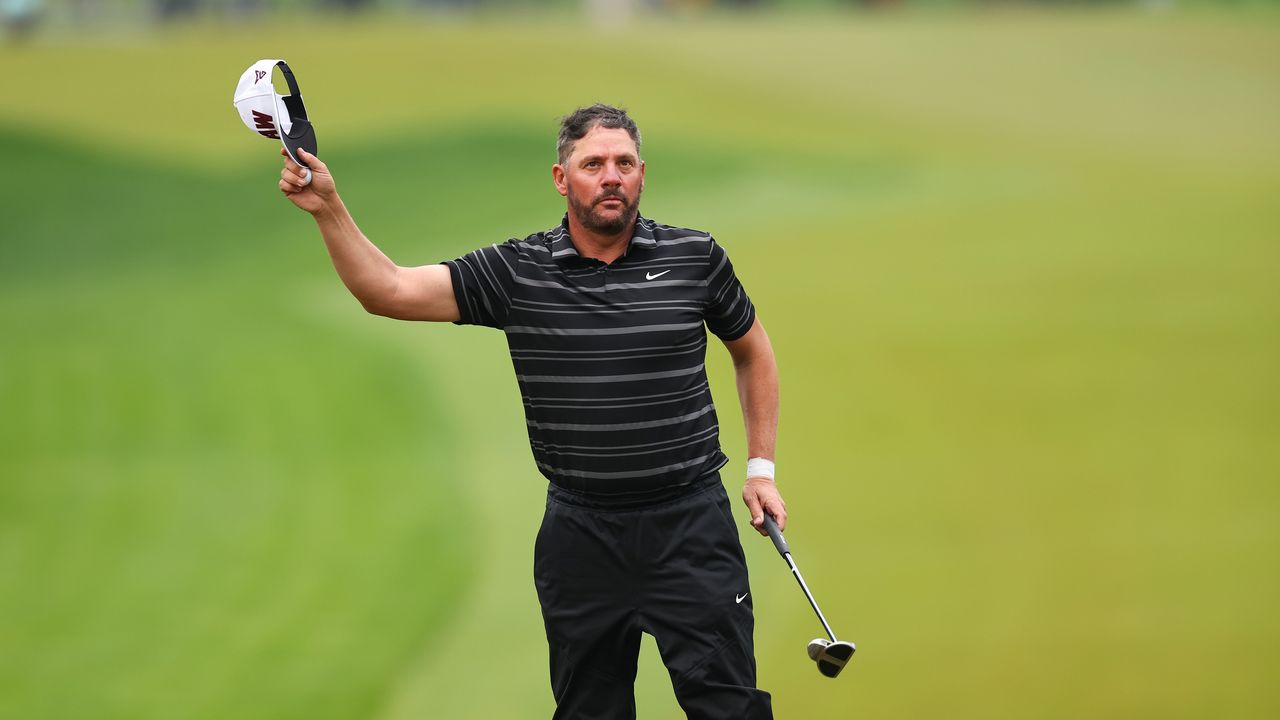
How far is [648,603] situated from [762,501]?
527 mm

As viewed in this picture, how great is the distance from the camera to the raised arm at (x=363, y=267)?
3.82 metres

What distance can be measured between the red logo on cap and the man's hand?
1624 millimetres

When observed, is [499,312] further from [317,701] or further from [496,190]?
[496,190]

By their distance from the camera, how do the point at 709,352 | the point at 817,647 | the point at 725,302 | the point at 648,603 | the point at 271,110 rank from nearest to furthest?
the point at 271,110
the point at 648,603
the point at 725,302
the point at 817,647
the point at 709,352

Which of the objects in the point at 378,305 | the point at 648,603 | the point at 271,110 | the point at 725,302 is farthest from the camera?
the point at 725,302

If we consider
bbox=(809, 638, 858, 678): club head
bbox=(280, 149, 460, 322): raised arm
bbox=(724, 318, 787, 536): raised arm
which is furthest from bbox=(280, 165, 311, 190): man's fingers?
bbox=(809, 638, 858, 678): club head

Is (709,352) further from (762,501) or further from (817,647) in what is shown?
(817,647)

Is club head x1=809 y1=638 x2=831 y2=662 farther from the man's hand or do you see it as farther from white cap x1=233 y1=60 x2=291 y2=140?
white cap x1=233 y1=60 x2=291 y2=140

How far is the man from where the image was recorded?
4.13 meters

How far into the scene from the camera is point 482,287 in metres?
4.18

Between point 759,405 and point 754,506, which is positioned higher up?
point 759,405

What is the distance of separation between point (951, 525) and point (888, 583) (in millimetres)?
945

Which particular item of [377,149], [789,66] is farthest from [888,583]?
[789,66]

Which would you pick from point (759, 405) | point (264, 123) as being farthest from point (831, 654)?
point (264, 123)
